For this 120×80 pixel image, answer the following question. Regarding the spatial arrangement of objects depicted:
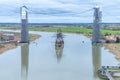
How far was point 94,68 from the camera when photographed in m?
24.7

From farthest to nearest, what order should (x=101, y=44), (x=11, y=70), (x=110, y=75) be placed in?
(x=101, y=44)
(x=11, y=70)
(x=110, y=75)

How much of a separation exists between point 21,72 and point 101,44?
23430 millimetres

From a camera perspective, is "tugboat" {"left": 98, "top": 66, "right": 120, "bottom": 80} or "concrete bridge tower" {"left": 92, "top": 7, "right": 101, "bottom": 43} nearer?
"tugboat" {"left": 98, "top": 66, "right": 120, "bottom": 80}

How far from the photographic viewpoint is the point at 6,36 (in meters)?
51.3

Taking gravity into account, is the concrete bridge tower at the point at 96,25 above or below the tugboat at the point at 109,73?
above

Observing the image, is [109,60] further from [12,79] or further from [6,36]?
[6,36]

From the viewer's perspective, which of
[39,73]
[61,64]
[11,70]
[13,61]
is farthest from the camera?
[13,61]

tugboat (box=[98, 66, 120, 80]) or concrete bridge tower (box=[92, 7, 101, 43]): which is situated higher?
concrete bridge tower (box=[92, 7, 101, 43])

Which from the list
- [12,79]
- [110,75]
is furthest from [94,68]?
[12,79]

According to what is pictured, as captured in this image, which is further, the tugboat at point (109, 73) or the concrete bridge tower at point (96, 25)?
the concrete bridge tower at point (96, 25)

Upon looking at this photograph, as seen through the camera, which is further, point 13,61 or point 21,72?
point 13,61

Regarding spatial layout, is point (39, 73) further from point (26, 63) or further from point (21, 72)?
point (26, 63)

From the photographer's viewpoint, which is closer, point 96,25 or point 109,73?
point 109,73

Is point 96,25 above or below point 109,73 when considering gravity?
above
